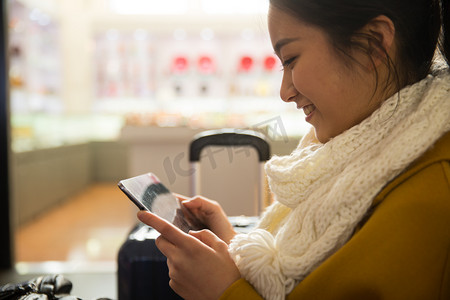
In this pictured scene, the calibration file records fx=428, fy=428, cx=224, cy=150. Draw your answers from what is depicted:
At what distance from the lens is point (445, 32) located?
0.67 m

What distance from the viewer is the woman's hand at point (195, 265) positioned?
62 centimetres

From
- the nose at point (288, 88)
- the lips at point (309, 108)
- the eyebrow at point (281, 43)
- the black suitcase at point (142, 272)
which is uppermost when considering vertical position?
the eyebrow at point (281, 43)

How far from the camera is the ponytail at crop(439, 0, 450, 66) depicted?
0.66 metres

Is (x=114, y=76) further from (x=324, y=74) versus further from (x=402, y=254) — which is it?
(x=402, y=254)

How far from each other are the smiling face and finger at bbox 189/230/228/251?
0.81ft

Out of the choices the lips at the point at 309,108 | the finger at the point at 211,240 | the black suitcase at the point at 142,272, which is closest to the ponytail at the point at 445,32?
the lips at the point at 309,108

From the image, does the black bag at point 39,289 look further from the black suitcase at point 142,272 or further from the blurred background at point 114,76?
the blurred background at point 114,76

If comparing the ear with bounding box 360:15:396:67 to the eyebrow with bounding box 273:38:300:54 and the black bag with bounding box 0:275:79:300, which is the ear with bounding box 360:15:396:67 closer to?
the eyebrow with bounding box 273:38:300:54

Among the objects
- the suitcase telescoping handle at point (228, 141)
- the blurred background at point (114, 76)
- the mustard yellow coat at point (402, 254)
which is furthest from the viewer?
the blurred background at point (114, 76)

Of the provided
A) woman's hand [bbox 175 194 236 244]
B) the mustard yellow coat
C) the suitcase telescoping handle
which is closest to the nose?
the mustard yellow coat

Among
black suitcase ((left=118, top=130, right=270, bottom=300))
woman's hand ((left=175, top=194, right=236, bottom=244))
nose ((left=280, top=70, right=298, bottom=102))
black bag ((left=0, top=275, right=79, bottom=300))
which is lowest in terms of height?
black suitcase ((left=118, top=130, right=270, bottom=300))

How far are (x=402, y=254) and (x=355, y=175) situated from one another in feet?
0.38

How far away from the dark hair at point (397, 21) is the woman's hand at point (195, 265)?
13.8 inches

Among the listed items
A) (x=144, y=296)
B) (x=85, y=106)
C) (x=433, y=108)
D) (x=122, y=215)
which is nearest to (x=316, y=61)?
(x=433, y=108)
